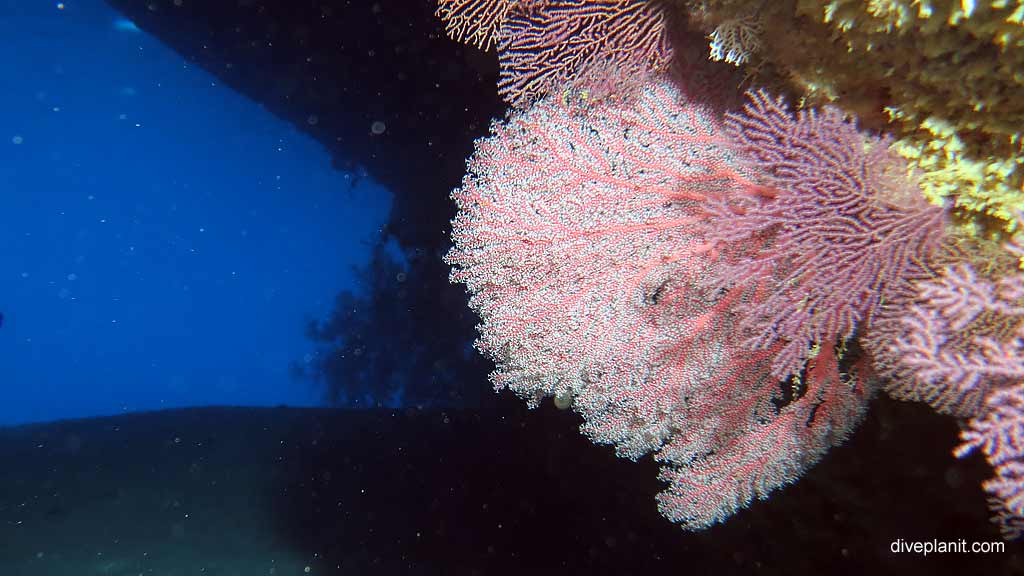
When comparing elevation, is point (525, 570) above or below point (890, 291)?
below

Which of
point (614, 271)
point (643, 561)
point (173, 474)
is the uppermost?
point (614, 271)

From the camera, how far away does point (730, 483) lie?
280 centimetres

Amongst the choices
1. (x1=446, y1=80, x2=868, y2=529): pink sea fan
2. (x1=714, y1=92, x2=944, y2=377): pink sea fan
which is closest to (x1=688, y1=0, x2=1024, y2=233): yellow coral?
(x1=714, y1=92, x2=944, y2=377): pink sea fan

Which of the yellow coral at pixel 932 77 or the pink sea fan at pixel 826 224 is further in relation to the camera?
the pink sea fan at pixel 826 224

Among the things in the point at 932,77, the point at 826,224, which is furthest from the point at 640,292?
the point at 932,77

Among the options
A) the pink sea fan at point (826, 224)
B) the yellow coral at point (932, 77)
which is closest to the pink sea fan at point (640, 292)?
the pink sea fan at point (826, 224)

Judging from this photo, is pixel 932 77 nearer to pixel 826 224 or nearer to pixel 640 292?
pixel 826 224

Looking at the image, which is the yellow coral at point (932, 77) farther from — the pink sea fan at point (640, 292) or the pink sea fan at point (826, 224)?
the pink sea fan at point (640, 292)

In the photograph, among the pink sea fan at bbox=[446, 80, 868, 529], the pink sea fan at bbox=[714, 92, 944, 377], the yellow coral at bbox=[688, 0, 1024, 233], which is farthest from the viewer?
the pink sea fan at bbox=[446, 80, 868, 529]

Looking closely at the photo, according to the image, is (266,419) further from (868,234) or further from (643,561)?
(868,234)

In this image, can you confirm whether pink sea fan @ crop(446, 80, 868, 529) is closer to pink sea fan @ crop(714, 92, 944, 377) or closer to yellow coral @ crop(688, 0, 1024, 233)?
pink sea fan @ crop(714, 92, 944, 377)

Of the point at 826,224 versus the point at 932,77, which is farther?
the point at 826,224

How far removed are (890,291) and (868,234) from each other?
0.25 meters

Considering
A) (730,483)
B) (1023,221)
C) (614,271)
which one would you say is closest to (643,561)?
(730,483)
